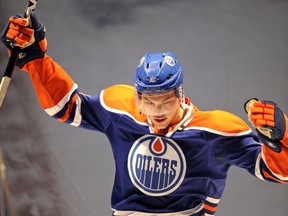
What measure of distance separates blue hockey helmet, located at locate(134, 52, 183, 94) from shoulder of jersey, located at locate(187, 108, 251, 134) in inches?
4.7

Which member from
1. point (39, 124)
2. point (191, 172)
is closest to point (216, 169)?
point (191, 172)

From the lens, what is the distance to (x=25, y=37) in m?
1.61

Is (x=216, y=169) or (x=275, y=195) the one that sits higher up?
(x=216, y=169)

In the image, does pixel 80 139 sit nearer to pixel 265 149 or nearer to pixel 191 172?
pixel 191 172

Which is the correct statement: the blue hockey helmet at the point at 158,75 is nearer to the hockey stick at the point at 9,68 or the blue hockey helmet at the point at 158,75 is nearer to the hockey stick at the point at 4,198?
the hockey stick at the point at 9,68

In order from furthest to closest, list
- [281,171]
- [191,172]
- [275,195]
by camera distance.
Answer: [275,195] < [191,172] < [281,171]

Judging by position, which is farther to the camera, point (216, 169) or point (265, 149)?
point (216, 169)

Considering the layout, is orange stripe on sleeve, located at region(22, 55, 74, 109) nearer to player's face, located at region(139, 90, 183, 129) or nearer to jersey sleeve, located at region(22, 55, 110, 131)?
jersey sleeve, located at region(22, 55, 110, 131)

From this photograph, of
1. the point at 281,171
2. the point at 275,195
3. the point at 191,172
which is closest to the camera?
the point at 281,171

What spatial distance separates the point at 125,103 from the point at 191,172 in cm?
26

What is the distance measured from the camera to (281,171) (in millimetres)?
1521

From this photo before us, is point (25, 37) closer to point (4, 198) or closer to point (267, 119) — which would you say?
point (267, 119)

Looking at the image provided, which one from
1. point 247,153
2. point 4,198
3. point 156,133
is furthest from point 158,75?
point 4,198

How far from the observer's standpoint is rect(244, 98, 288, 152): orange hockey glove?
4.56 ft
